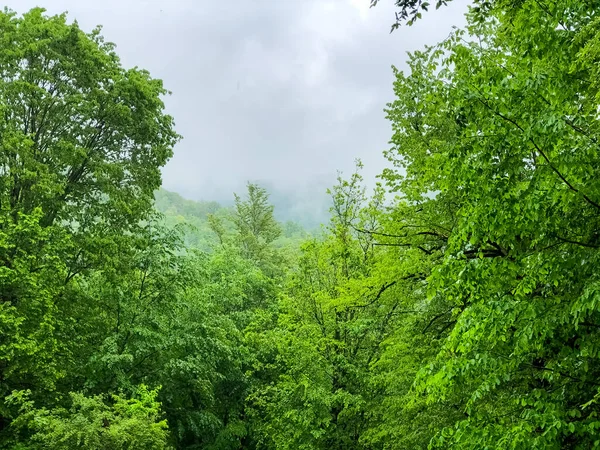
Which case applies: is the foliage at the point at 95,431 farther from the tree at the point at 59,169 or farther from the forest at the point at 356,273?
the tree at the point at 59,169

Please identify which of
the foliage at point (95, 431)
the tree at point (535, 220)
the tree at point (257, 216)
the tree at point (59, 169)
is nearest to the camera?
the tree at point (535, 220)

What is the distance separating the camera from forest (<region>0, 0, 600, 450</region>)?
180 inches

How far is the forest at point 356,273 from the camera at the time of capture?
4.57 m

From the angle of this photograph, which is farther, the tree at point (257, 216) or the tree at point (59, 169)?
the tree at point (257, 216)

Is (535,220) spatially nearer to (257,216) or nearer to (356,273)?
(356,273)

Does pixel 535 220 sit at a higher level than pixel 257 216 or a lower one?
lower

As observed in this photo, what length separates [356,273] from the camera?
13.3 m

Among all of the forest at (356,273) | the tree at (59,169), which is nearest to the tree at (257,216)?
the forest at (356,273)

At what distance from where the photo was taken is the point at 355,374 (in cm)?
1261

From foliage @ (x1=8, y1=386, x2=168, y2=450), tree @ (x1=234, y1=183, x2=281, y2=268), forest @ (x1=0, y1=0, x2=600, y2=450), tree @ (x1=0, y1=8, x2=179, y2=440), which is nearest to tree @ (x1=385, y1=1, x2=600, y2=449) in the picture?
forest @ (x1=0, y1=0, x2=600, y2=450)

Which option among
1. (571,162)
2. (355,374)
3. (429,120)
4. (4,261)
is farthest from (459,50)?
(4,261)

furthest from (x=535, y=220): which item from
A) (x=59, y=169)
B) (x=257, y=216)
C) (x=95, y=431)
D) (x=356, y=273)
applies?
(x=257, y=216)

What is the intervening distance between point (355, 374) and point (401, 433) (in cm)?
338

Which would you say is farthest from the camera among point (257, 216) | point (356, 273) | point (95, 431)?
point (257, 216)
